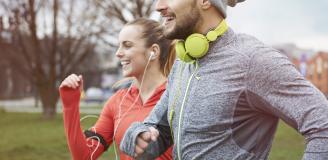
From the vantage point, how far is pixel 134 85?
135 inches

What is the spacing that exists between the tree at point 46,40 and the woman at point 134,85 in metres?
18.3

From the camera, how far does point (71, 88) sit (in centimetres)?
270

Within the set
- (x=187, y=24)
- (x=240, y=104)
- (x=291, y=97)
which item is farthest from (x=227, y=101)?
(x=187, y=24)

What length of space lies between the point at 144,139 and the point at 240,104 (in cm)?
38

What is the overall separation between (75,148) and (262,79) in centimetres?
134

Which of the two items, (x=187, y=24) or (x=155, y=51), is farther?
(x=155, y=51)

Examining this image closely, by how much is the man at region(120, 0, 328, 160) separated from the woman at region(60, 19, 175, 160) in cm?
Result: 95

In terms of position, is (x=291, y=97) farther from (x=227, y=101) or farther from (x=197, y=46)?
(x=197, y=46)

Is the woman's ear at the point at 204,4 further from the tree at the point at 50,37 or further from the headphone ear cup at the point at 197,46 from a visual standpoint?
the tree at the point at 50,37

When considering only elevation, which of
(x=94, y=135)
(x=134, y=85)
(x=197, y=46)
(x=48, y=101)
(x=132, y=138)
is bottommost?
(x=48, y=101)

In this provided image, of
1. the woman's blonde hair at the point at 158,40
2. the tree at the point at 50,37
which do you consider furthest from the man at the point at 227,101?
the tree at the point at 50,37

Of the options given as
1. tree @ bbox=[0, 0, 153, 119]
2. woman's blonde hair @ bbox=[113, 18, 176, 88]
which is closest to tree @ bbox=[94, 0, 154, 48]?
tree @ bbox=[0, 0, 153, 119]

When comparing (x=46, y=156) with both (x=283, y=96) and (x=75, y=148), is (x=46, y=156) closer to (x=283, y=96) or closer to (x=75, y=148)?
(x=75, y=148)

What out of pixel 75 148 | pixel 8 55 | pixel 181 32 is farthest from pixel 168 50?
pixel 8 55
